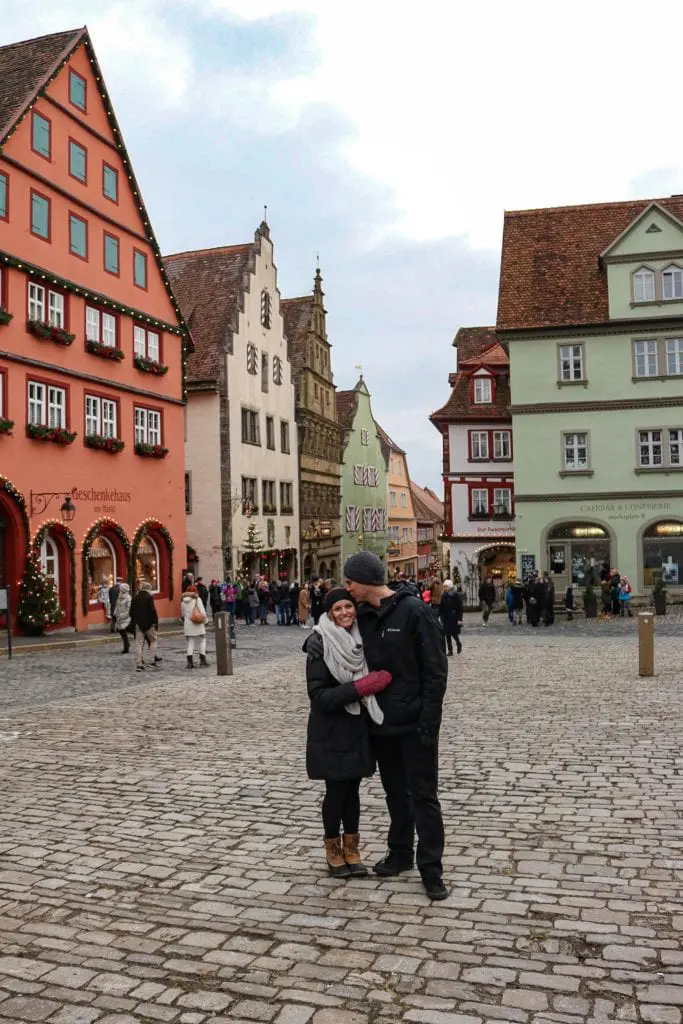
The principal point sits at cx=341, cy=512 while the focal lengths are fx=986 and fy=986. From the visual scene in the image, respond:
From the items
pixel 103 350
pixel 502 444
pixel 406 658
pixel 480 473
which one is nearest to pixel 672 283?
pixel 502 444

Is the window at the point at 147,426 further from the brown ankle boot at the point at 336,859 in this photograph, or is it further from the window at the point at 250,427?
the brown ankle boot at the point at 336,859

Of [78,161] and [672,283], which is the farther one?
[672,283]

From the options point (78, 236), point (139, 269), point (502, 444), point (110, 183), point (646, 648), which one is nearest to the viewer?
point (646, 648)

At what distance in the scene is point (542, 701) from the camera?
12.6 m

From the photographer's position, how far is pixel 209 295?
140 feet

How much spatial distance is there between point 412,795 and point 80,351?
24.2 m

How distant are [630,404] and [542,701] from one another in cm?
2550

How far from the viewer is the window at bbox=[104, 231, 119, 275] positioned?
29.2m

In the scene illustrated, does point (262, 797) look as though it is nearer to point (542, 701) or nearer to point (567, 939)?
point (567, 939)

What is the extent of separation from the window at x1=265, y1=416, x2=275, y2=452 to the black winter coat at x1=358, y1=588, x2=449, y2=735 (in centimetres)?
3948

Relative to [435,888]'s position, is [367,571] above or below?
above

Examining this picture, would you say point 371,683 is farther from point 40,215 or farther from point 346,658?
point 40,215

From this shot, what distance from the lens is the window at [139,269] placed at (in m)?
30.8

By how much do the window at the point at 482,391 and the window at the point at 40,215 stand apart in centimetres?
2337
